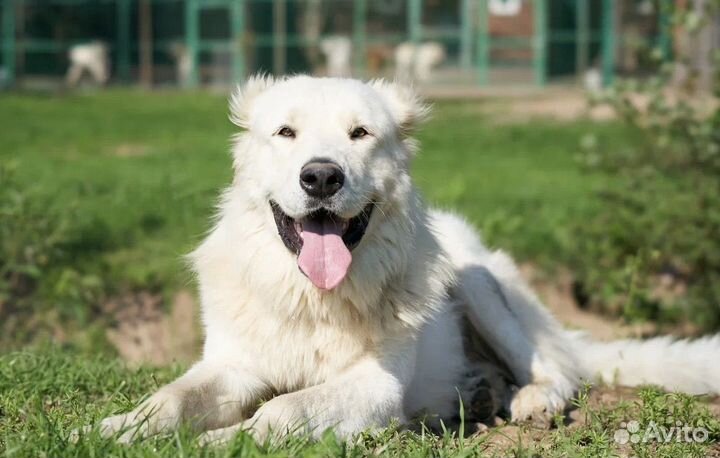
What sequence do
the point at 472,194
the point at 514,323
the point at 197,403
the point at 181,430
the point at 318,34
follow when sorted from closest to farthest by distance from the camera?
the point at 181,430 → the point at 197,403 → the point at 514,323 → the point at 472,194 → the point at 318,34

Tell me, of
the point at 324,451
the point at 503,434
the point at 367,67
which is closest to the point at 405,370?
the point at 503,434

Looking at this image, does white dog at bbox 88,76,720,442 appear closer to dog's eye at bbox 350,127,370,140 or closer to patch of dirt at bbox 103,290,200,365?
dog's eye at bbox 350,127,370,140

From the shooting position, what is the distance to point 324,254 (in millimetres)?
4086

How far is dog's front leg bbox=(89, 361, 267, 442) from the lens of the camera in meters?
3.49

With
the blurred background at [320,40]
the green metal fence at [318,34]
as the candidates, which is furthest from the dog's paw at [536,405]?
the green metal fence at [318,34]

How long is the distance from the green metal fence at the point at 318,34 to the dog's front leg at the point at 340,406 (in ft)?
76.8

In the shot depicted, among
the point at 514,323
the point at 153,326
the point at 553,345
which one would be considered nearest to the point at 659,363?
the point at 553,345

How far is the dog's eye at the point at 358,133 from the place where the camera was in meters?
4.25

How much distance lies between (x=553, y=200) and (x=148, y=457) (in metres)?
7.54

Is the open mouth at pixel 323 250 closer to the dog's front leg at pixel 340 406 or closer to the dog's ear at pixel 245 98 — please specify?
the dog's front leg at pixel 340 406

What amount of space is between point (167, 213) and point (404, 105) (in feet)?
16.0

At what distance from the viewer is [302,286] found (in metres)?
4.23

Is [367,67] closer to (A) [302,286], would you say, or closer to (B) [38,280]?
(B) [38,280]

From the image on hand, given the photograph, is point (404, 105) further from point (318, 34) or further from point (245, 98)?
point (318, 34)
